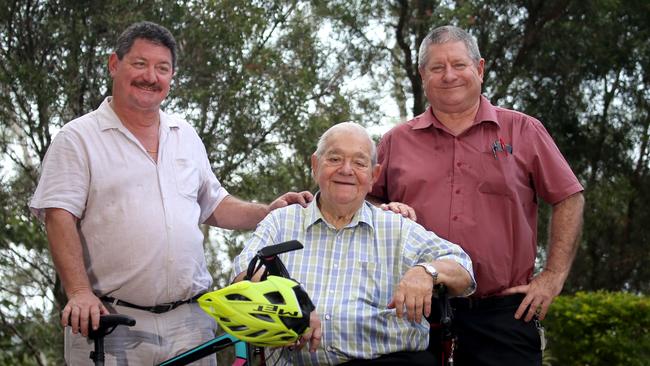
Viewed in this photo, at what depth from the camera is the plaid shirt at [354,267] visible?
375 centimetres

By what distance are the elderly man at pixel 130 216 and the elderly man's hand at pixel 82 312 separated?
0.15ft

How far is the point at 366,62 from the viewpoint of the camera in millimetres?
10695

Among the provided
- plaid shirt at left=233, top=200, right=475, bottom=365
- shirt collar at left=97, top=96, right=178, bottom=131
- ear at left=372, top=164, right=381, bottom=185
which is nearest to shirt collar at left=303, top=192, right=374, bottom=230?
plaid shirt at left=233, top=200, right=475, bottom=365

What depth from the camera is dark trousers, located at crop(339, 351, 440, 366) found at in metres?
3.75

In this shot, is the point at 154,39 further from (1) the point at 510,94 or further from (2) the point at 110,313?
(1) the point at 510,94

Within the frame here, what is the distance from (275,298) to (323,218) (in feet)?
2.44

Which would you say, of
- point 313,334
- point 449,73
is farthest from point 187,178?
point 449,73

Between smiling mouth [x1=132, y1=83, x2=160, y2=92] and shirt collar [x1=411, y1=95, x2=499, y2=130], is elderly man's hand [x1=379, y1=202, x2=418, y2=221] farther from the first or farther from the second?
smiling mouth [x1=132, y1=83, x2=160, y2=92]

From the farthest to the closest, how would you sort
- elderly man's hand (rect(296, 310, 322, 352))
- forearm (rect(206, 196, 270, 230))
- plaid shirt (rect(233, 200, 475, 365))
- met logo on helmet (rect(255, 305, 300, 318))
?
forearm (rect(206, 196, 270, 230)) → plaid shirt (rect(233, 200, 475, 365)) → elderly man's hand (rect(296, 310, 322, 352)) → met logo on helmet (rect(255, 305, 300, 318))

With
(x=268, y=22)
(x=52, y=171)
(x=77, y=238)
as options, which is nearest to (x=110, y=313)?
(x=77, y=238)

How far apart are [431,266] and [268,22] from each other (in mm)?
5098

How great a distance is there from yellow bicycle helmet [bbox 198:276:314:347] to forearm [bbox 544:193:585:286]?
131cm

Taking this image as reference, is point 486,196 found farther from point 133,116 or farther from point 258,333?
point 133,116

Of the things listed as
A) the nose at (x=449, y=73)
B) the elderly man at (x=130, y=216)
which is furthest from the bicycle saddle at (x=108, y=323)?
the nose at (x=449, y=73)
